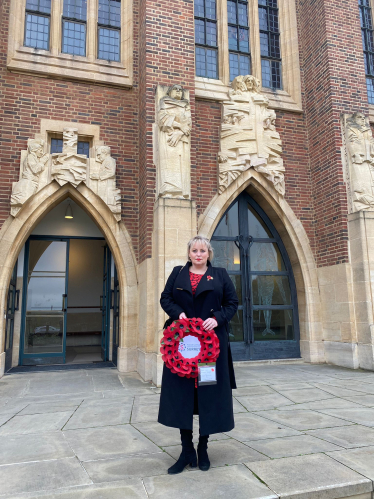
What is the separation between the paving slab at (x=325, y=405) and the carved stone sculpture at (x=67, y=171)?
14.9ft

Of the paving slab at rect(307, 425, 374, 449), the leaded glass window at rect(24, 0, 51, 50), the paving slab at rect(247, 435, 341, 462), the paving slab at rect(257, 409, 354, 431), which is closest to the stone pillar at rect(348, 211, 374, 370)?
the paving slab at rect(257, 409, 354, 431)

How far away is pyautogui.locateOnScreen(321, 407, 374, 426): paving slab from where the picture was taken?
3.92 m

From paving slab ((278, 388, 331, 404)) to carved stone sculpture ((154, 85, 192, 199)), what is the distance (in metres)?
3.47

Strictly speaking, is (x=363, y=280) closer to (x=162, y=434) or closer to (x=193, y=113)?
(x=193, y=113)

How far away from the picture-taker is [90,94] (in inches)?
303

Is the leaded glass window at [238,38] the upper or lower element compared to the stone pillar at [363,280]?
upper

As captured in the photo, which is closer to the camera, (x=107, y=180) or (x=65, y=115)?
(x=107, y=180)

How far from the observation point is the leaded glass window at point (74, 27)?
7.95 meters

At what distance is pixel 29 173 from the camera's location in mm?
6844

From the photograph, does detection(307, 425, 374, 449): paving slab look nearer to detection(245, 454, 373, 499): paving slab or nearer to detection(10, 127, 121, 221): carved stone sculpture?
detection(245, 454, 373, 499): paving slab

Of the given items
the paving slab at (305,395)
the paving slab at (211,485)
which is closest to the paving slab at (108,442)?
the paving slab at (211,485)

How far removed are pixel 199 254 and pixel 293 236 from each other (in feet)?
18.9

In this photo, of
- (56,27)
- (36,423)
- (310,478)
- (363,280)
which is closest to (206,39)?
(56,27)

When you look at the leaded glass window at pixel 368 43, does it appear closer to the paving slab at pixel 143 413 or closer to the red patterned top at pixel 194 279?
the red patterned top at pixel 194 279
